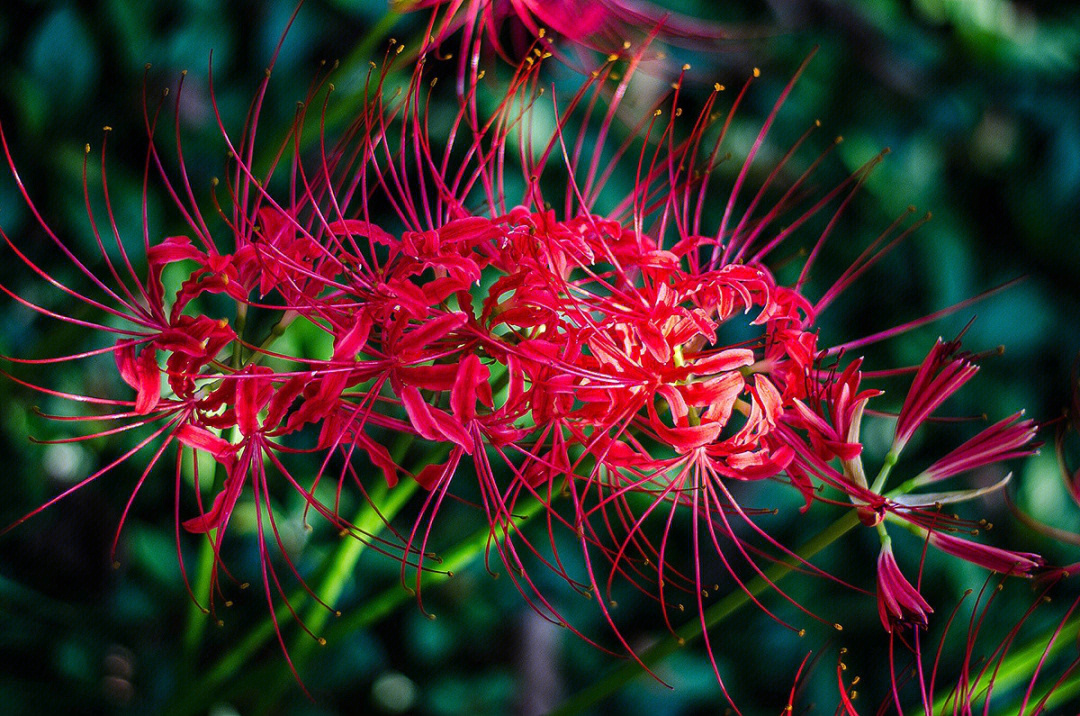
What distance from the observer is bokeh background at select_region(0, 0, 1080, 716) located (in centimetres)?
75

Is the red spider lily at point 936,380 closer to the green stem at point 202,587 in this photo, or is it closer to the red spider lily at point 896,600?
the red spider lily at point 896,600

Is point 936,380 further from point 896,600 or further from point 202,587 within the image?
point 202,587

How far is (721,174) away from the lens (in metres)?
0.83

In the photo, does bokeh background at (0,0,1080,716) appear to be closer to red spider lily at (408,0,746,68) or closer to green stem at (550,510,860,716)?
red spider lily at (408,0,746,68)

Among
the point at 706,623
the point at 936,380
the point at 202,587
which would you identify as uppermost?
the point at 936,380

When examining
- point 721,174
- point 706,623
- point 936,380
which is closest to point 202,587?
point 706,623

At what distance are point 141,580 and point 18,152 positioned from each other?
39 cm

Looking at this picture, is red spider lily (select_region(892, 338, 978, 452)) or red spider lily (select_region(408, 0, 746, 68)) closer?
red spider lily (select_region(892, 338, 978, 452))

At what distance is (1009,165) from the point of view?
83cm

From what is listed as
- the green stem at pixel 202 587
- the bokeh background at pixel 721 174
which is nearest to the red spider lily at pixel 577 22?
the bokeh background at pixel 721 174

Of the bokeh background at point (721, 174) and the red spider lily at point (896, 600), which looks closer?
the red spider lily at point (896, 600)

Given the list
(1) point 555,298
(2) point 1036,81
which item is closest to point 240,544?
(1) point 555,298

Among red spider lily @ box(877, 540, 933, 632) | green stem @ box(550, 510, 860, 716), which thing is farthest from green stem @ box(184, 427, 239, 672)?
red spider lily @ box(877, 540, 933, 632)

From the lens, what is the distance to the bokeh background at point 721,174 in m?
0.75
